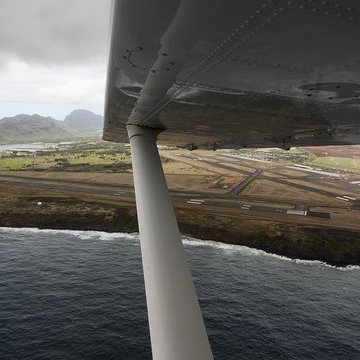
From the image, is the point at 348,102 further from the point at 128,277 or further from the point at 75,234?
the point at 75,234

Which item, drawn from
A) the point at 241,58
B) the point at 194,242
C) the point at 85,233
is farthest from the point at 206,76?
the point at 85,233

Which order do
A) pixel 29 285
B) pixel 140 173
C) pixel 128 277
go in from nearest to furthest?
1. pixel 140 173
2. pixel 29 285
3. pixel 128 277

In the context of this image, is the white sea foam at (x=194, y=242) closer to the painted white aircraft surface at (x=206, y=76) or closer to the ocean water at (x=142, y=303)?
the ocean water at (x=142, y=303)

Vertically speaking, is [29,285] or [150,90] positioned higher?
[150,90]

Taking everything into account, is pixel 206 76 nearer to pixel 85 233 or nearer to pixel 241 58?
pixel 241 58

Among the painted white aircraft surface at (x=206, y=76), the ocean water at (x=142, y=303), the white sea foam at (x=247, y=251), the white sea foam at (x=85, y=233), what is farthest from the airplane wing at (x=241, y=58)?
the white sea foam at (x=85, y=233)

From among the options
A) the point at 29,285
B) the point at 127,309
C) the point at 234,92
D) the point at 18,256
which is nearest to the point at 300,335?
the point at 127,309
